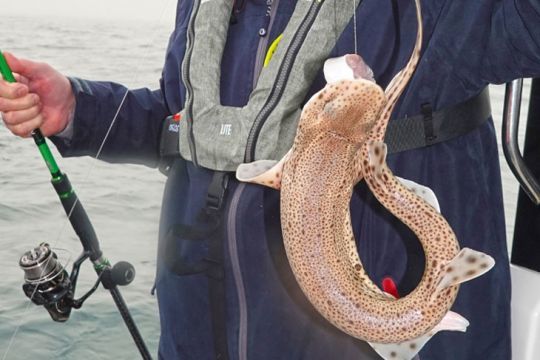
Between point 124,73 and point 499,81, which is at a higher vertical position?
point 499,81

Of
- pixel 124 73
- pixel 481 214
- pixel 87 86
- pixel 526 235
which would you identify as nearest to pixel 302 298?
pixel 481 214

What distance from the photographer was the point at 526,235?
2297mm

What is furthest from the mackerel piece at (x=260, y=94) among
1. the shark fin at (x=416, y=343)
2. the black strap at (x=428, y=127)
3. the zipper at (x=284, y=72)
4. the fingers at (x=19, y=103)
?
the shark fin at (x=416, y=343)

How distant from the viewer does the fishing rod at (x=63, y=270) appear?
2.23 metres

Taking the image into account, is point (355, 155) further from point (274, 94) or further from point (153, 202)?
point (153, 202)

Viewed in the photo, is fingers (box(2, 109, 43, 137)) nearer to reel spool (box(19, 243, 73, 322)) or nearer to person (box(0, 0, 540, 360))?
person (box(0, 0, 540, 360))

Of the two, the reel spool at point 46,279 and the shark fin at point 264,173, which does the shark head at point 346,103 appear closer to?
the shark fin at point 264,173

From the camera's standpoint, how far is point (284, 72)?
1812 mm

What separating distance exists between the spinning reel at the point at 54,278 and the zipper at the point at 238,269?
0.55 m

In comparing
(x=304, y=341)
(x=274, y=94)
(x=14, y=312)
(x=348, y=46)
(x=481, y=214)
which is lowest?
(x=14, y=312)

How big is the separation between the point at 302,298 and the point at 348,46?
68 centimetres

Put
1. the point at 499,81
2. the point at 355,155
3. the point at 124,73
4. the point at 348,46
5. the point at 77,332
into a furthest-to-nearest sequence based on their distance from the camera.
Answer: the point at 124,73, the point at 77,332, the point at 348,46, the point at 499,81, the point at 355,155

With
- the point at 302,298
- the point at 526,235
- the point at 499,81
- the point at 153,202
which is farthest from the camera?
the point at 153,202

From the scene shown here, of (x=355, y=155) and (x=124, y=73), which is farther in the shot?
(x=124, y=73)
